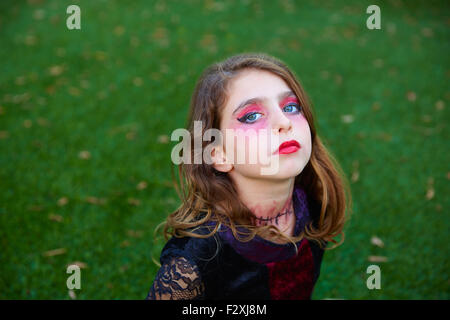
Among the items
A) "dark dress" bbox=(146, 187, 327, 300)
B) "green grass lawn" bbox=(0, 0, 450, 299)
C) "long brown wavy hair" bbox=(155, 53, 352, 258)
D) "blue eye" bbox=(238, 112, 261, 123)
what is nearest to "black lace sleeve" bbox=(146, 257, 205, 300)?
"dark dress" bbox=(146, 187, 327, 300)

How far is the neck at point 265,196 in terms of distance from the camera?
200 centimetres

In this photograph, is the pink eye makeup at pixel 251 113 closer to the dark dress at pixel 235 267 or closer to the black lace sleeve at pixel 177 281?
the dark dress at pixel 235 267

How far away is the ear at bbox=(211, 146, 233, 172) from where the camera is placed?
1.98 meters

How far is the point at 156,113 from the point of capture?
5.27m

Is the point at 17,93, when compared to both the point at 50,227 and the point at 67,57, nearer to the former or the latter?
the point at 67,57

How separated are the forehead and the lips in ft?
0.75

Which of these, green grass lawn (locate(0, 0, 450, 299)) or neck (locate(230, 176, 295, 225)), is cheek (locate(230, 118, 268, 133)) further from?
green grass lawn (locate(0, 0, 450, 299))

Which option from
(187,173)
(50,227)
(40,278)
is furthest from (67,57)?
(187,173)

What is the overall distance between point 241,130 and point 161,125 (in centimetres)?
329

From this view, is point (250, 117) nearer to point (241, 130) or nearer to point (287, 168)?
point (241, 130)

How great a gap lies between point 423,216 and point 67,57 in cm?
541

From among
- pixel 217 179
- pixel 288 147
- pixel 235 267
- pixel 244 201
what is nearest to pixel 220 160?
pixel 217 179

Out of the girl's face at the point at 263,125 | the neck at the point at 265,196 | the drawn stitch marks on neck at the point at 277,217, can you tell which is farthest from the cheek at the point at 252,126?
the drawn stitch marks on neck at the point at 277,217

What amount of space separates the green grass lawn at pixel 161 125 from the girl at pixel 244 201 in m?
1.14
